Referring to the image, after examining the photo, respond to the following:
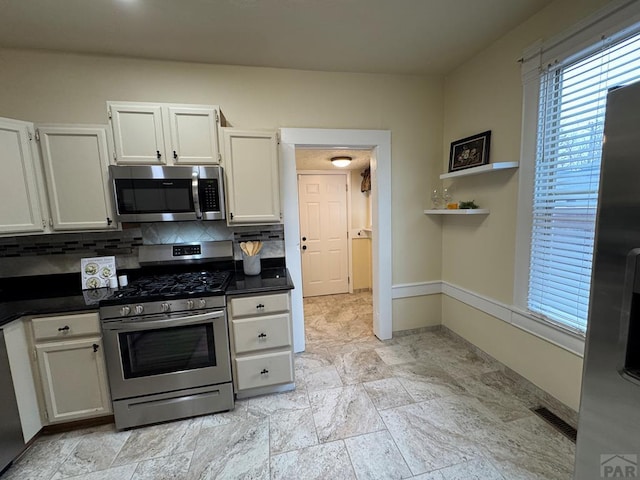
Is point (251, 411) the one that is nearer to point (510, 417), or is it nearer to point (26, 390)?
point (26, 390)

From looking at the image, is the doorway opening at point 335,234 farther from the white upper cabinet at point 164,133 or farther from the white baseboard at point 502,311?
the white upper cabinet at point 164,133

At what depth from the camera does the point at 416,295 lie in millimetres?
3041

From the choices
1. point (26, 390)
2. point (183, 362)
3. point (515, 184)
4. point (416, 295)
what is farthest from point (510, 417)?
point (26, 390)

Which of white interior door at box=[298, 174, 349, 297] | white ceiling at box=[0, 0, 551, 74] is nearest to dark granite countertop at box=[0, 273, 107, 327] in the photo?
white ceiling at box=[0, 0, 551, 74]

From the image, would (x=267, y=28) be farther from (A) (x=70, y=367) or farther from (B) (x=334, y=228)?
(B) (x=334, y=228)

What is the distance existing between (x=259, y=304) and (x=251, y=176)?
1.01 m

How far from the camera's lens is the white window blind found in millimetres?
1556

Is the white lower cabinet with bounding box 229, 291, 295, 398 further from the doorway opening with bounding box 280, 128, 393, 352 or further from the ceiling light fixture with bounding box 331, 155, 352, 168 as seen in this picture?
the ceiling light fixture with bounding box 331, 155, 352, 168

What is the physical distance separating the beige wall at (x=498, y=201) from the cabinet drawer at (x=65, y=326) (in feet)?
9.98

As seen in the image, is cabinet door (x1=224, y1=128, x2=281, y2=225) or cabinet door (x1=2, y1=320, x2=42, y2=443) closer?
cabinet door (x1=2, y1=320, x2=42, y2=443)

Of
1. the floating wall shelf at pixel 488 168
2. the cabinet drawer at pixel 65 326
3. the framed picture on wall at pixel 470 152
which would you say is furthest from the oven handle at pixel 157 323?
the framed picture on wall at pixel 470 152

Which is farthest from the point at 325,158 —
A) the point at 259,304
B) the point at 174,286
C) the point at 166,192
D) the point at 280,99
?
the point at 174,286

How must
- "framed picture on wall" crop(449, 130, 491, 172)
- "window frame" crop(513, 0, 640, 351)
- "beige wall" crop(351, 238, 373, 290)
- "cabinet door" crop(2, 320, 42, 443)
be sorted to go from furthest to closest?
"beige wall" crop(351, 238, 373, 290) < "framed picture on wall" crop(449, 130, 491, 172) < "cabinet door" crop(2, 320, 42, 443) < "window frame" crop(513, 0, 640, 351)

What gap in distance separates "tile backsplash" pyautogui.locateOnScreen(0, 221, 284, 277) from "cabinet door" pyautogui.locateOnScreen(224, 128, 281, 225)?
14.9 inches
